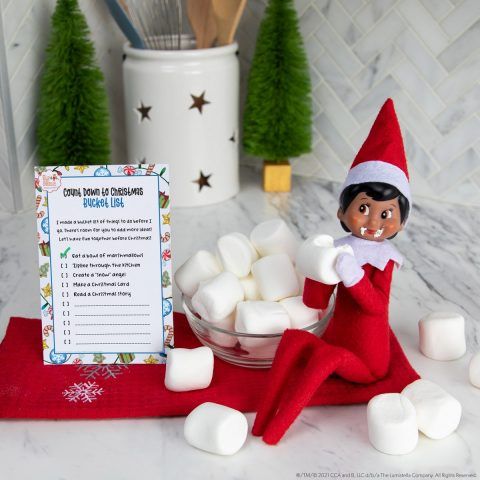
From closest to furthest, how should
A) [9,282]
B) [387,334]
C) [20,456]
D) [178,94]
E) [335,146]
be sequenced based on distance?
[20,456] < [387,334] < [9,282] < [178,94] < [335,146]

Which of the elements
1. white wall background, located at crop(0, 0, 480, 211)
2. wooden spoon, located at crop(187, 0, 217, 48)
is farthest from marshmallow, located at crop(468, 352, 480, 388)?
wooden spoon, located at crop(187, 0, 217, 48)

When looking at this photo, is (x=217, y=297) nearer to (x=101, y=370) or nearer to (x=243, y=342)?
(x=243, y=342)

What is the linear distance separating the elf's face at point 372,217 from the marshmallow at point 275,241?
0.45 ft

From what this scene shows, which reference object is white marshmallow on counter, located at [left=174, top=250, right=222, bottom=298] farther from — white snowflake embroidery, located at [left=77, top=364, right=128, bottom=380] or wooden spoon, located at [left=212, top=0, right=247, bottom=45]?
wooden spoon, located at [left=212, top=0, right=247, bottom=45]

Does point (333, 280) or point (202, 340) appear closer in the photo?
point (333, 280)

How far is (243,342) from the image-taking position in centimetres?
91

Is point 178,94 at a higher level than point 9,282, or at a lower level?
higher

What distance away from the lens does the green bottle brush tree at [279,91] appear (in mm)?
1462

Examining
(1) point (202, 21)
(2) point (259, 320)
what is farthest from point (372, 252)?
(1) point (202, 21)

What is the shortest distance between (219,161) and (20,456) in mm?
812

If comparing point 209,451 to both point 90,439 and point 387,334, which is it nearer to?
point 90,439

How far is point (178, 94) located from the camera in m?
1.42

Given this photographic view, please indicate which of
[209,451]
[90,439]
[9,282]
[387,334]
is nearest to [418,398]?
[387,334]

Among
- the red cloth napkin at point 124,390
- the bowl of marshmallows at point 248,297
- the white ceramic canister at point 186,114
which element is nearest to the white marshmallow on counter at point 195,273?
the bowl of marshmallows at point 248,297
